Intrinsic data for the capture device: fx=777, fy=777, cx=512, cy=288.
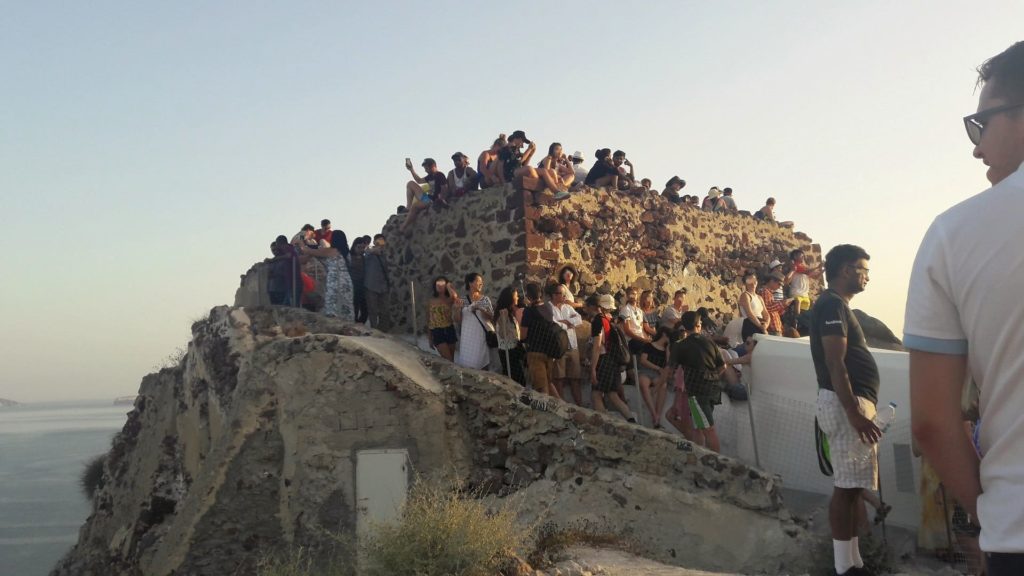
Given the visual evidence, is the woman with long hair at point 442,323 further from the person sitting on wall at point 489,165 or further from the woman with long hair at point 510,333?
the person sitting on wall at point 489,165

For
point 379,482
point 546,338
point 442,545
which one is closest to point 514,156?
point 546,338

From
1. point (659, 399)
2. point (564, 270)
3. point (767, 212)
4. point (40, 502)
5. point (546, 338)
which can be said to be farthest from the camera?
point (40, 502)

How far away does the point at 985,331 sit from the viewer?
1.46 meters

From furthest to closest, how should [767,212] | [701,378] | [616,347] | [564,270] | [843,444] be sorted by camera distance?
1. [767,212]
2. [564,270]
3. [616,347]
4. [701,378]
5. [843,444]

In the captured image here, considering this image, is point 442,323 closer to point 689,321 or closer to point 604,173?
point 689,321

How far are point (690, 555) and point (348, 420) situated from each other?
9.95 ft

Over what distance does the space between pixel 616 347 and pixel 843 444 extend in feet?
12.2

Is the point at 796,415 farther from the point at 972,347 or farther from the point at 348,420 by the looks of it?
the point at 972,347

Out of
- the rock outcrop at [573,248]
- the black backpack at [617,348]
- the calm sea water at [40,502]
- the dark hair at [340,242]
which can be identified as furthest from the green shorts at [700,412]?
the calm sea water at [40,502]

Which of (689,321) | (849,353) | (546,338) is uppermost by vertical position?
(689,321)

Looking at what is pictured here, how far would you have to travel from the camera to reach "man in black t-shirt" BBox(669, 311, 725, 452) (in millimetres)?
7156

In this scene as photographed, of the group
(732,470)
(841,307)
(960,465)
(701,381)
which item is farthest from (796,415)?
(960,465)

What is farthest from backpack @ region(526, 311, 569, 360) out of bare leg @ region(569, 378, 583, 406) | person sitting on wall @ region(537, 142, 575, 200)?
person sitting on wall @ region(537, 142, 575, 200)

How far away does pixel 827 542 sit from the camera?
581 centimetres
